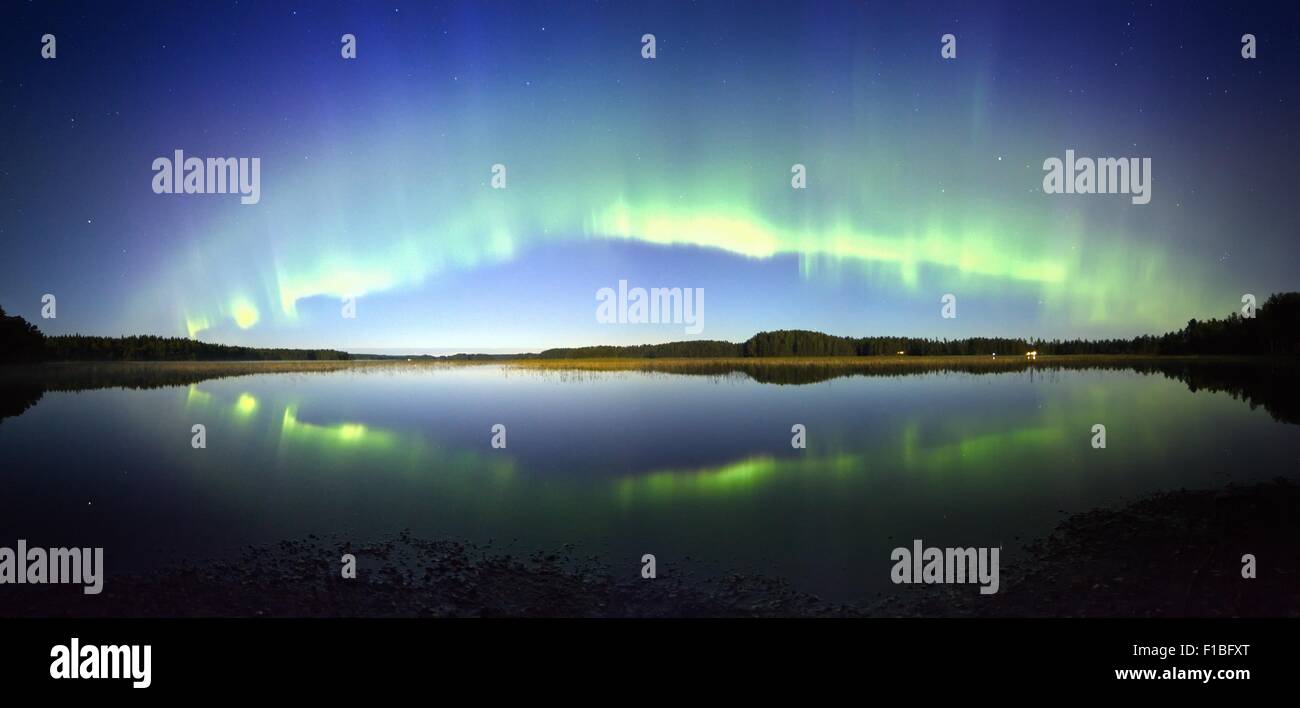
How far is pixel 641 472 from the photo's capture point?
69.4 ft

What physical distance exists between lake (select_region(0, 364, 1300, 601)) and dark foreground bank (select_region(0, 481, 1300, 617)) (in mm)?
807

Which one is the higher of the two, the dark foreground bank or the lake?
the lake

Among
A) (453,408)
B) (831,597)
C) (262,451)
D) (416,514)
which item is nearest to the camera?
(831,597)

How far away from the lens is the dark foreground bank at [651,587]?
10875 mm

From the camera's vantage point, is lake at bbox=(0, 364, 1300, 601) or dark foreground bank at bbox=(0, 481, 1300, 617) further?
lake at bbox=(0, 364, 1300, 601)

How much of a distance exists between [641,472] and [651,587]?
30.7 ft

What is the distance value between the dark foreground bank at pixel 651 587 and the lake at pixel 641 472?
81 cm

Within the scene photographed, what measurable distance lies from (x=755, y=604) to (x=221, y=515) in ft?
51.1

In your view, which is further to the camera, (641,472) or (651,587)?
(641,472)

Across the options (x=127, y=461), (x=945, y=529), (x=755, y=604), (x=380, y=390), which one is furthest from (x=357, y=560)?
(x=380, y=390)

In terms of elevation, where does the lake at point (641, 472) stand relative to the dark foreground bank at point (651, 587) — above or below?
above

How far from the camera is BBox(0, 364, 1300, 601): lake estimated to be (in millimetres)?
15039
